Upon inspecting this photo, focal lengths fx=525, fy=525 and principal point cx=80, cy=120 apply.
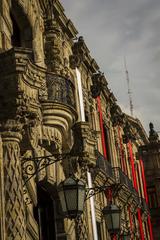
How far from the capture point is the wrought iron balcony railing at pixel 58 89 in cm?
1210

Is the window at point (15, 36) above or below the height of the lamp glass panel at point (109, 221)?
above

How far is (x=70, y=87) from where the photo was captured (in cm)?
1292

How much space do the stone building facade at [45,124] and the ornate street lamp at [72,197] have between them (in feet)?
3.00

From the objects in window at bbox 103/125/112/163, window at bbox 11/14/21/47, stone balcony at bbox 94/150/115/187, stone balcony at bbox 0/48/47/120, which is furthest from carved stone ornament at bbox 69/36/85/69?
stone balcony at bbox 0/48/47/120

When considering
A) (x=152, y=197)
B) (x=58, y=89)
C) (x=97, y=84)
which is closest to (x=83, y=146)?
(x=58, y=89)

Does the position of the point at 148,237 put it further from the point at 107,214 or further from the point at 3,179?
the point at 3,179

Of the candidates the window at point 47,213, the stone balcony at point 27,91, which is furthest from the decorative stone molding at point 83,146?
the window at point 47,213

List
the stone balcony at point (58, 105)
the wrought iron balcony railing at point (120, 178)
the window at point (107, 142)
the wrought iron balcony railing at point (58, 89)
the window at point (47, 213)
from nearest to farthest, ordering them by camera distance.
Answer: the stone balcony at point (58, 105) → the wrought iron balcony railing at point (58, 89) → the window at point (47, 213) → the wrought iron balcony railing at point (120, 178) → the window at point (107, 142)

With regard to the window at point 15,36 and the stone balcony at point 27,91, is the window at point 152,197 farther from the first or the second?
the stone balcony at point 27,91

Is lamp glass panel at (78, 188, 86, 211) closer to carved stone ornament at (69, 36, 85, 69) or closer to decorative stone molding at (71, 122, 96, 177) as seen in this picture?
decorative stone molding at (71, 122, 96, 177)

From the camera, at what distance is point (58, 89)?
12297mm

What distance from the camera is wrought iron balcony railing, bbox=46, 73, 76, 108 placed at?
12102mm

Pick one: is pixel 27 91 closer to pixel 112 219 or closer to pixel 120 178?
pixel 112 219

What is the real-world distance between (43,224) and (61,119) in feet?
9.02
